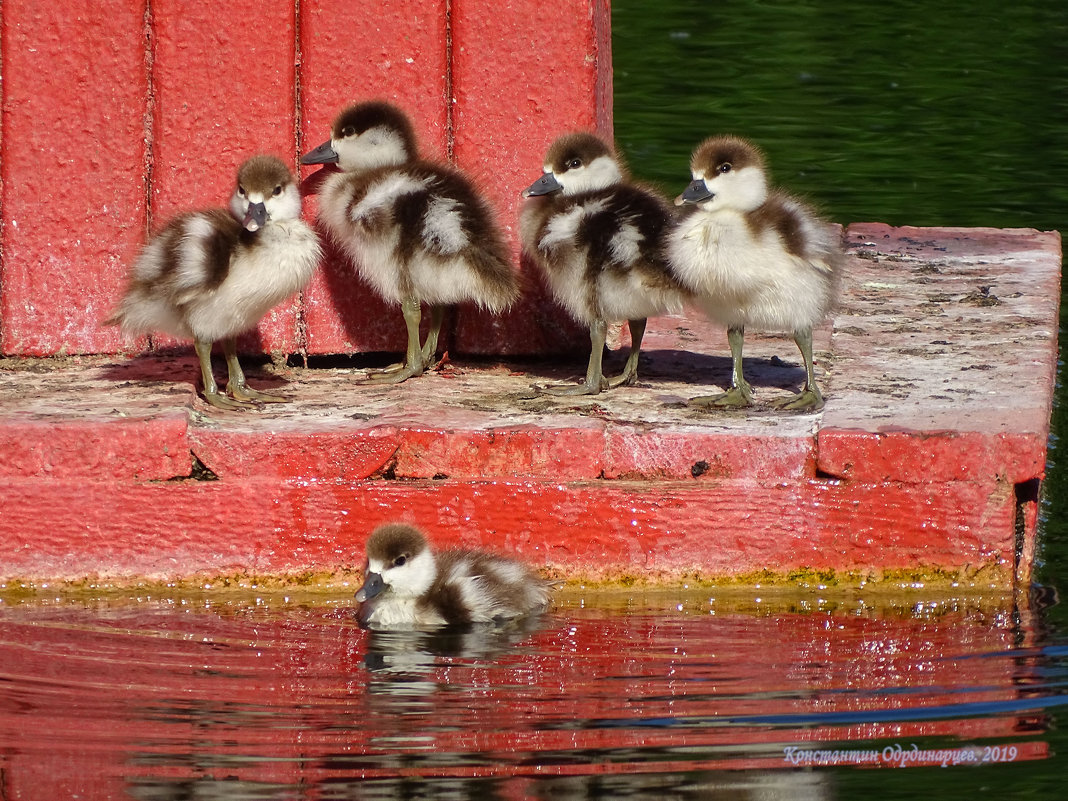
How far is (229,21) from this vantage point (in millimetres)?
6547

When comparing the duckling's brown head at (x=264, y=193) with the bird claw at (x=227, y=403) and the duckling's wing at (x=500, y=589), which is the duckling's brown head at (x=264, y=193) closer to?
the bird claw at (x=227, y=403)

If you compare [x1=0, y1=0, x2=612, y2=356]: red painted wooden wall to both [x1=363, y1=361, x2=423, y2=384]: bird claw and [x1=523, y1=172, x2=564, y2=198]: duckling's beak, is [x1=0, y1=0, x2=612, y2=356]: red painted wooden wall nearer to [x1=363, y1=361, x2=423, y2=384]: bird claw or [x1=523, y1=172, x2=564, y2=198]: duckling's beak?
[x1=523, y1=172, x2=564, y2=198]: duckling's beak

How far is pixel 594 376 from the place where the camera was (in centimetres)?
627

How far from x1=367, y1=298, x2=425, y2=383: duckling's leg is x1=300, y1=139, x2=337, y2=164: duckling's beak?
55 cm

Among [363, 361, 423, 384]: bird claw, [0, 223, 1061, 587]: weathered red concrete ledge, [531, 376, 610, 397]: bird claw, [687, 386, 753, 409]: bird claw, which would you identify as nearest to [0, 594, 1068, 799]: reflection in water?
[0, 223, 1061, 587]: weathered red concrete ledge

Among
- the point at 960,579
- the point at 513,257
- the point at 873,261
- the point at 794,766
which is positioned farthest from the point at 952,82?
the point at 794,766

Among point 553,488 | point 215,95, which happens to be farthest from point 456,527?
point 215,95

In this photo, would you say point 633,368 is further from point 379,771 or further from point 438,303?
point 379,771

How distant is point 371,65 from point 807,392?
6.35 ft

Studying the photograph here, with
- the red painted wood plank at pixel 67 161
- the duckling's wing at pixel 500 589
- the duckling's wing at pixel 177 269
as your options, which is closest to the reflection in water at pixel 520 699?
the duckling's wing at pixel 500 589

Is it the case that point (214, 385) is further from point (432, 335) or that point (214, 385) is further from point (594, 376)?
point (594, 376)

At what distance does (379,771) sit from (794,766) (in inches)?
34.8

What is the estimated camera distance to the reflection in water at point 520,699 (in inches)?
160

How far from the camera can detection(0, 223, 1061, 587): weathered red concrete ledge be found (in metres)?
5.46
